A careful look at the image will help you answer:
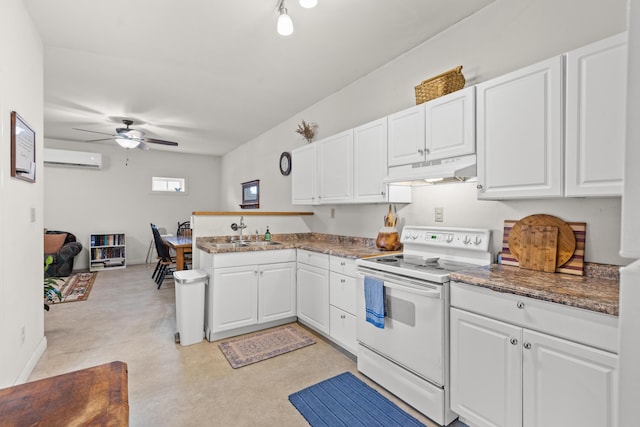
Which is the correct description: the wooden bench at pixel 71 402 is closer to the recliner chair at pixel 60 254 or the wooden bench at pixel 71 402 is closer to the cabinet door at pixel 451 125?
the cabinet door at pixel 451 125

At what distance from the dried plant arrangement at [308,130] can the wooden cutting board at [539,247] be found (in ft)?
9.10

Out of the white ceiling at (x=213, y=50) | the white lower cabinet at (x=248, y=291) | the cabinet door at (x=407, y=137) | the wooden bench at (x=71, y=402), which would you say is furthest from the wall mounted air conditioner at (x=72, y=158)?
the wooden bench at (x=71, y=402)

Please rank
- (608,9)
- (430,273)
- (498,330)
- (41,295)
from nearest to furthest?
(498,330) → (608,9) → (430,273) → (41,295)

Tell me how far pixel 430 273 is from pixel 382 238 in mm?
971

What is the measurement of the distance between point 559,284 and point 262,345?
92.2 inches

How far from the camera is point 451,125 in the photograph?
2.10 metres

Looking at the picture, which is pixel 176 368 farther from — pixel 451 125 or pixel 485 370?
pixel 451 125

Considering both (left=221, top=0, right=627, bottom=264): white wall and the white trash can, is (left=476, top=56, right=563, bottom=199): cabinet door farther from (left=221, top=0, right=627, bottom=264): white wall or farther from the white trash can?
the white trash can

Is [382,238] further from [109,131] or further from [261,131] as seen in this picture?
[109,131]

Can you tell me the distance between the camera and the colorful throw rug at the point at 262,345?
265 centimetres

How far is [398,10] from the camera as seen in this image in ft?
7.55

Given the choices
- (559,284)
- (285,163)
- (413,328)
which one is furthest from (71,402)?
(285,163)

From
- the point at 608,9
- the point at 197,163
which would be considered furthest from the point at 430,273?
the point at 197,163

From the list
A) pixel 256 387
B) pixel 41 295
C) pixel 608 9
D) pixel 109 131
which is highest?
pixel 109 131
